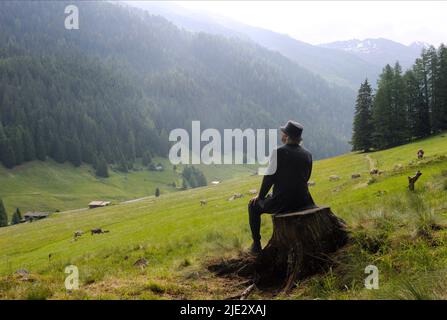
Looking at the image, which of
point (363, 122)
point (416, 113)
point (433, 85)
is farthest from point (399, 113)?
point (433, 85)

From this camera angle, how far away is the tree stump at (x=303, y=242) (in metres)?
9.80

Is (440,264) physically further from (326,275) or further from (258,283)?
(258,283)

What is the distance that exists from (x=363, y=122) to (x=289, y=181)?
82.6 meters

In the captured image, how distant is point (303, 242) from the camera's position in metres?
9.91

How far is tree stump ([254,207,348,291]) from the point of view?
9.80 metres

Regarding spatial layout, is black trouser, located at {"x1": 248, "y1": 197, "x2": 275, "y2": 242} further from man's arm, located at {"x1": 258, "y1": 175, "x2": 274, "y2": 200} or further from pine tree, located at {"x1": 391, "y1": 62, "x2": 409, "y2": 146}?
pine tree, located at {"x1": 391, "y1": 62, "x2": 409, "y2": 146}

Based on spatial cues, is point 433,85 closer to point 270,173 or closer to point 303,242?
point 270,173

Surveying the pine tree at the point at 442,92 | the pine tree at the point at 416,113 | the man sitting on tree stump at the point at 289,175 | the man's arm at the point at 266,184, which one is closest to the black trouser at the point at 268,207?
the man sitting on tree stump at the point at 289,175

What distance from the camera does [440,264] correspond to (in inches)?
314

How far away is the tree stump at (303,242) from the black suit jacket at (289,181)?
1.60 feet

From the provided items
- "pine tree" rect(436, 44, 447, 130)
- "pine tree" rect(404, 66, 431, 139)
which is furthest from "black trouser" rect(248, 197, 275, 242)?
"pine tree" rect(436, 44, 447, 130)
